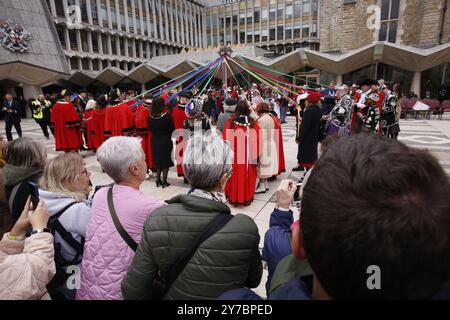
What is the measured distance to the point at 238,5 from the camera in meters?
52.9

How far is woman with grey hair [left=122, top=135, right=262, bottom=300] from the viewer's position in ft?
4.37

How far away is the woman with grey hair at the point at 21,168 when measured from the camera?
2010mm

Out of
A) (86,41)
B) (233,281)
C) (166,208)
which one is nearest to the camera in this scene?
(233,281)

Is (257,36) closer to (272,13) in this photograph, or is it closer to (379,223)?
(272,13)

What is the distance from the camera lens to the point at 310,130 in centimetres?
588

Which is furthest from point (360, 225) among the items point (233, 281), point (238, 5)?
point (238, 5)

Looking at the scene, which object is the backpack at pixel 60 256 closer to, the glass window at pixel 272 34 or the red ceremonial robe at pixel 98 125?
the red ceremonial robe at pixel 98 125

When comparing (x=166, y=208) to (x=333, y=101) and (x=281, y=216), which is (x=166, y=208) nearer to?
(x=281, y=216)

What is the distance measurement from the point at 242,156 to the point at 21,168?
3.10 m

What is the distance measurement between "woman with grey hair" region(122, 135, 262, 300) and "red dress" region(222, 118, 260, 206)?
3.15 meters

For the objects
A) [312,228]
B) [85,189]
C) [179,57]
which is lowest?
[85,189]

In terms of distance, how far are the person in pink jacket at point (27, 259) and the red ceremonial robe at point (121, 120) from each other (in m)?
5.09

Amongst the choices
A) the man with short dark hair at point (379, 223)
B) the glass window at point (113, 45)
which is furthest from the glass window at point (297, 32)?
the man with short dark hair at point (379, 223)
